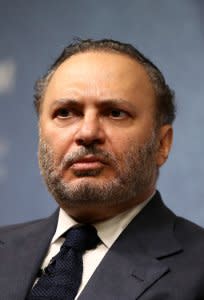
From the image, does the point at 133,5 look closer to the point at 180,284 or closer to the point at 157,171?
the point at 157,171

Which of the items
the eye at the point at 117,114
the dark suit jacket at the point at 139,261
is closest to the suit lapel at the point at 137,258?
the dark suit jacket at the point at 139,261

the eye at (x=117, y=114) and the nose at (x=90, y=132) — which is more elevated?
the eye at (x=117, y=114)

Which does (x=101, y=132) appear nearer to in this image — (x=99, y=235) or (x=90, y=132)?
(x=90, y=132)

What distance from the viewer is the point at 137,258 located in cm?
143

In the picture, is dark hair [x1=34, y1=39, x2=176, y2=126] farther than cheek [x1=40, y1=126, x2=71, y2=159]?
Yes

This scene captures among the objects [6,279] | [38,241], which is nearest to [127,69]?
[38,241]

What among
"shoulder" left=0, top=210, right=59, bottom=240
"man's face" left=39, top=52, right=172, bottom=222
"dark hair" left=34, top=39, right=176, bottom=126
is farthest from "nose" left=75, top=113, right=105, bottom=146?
"shoulder" left=0, top=210, right=59, bottom=240

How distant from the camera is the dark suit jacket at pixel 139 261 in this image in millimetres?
1351

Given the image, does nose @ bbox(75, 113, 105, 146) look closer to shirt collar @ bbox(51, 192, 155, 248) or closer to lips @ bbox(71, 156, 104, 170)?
lips @ bbox(71, 156, 104, 170)

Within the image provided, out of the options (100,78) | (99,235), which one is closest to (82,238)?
(99,235)

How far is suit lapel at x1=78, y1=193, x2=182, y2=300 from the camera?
1.36 metres

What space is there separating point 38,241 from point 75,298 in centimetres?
26

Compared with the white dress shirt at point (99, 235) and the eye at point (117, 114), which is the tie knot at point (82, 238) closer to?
the white dress shirt at point (99, 235)

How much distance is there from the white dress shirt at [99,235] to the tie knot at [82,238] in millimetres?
11
